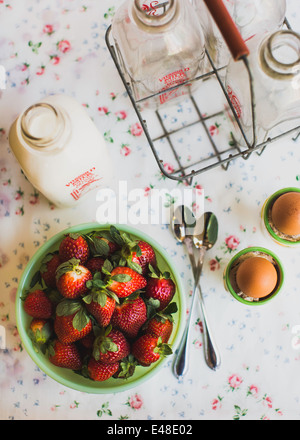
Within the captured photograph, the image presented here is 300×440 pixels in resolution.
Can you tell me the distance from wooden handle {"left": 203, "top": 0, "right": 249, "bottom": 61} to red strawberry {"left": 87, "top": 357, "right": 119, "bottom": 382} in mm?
420

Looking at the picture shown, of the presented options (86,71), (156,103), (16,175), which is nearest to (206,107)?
(156,103)

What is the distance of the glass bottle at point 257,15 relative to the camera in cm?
58

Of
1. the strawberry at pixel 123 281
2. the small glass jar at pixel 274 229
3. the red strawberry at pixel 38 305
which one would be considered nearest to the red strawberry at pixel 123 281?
the strawberry at pixel 123 281

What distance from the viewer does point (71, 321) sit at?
632 millimetres

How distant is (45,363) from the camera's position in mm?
678

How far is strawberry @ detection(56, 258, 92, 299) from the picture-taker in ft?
2.04

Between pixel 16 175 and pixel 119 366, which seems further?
pixel 16 175

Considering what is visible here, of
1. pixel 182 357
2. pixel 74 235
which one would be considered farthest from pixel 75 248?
pixel 182 357

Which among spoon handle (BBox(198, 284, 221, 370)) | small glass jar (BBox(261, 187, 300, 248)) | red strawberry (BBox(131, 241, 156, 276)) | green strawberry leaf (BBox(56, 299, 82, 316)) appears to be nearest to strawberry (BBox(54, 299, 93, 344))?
green strawberry leaf (BBox(56, 299, 82, 316))

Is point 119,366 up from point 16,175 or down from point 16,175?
down

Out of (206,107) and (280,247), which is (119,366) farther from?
(206,107)

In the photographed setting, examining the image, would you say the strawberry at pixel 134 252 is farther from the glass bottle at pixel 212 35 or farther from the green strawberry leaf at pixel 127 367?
the glass bottle at pixel 212 35

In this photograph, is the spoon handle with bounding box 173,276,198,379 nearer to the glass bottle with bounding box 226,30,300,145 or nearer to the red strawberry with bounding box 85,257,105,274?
the red strawberry with bounding box 85,257,105,274
